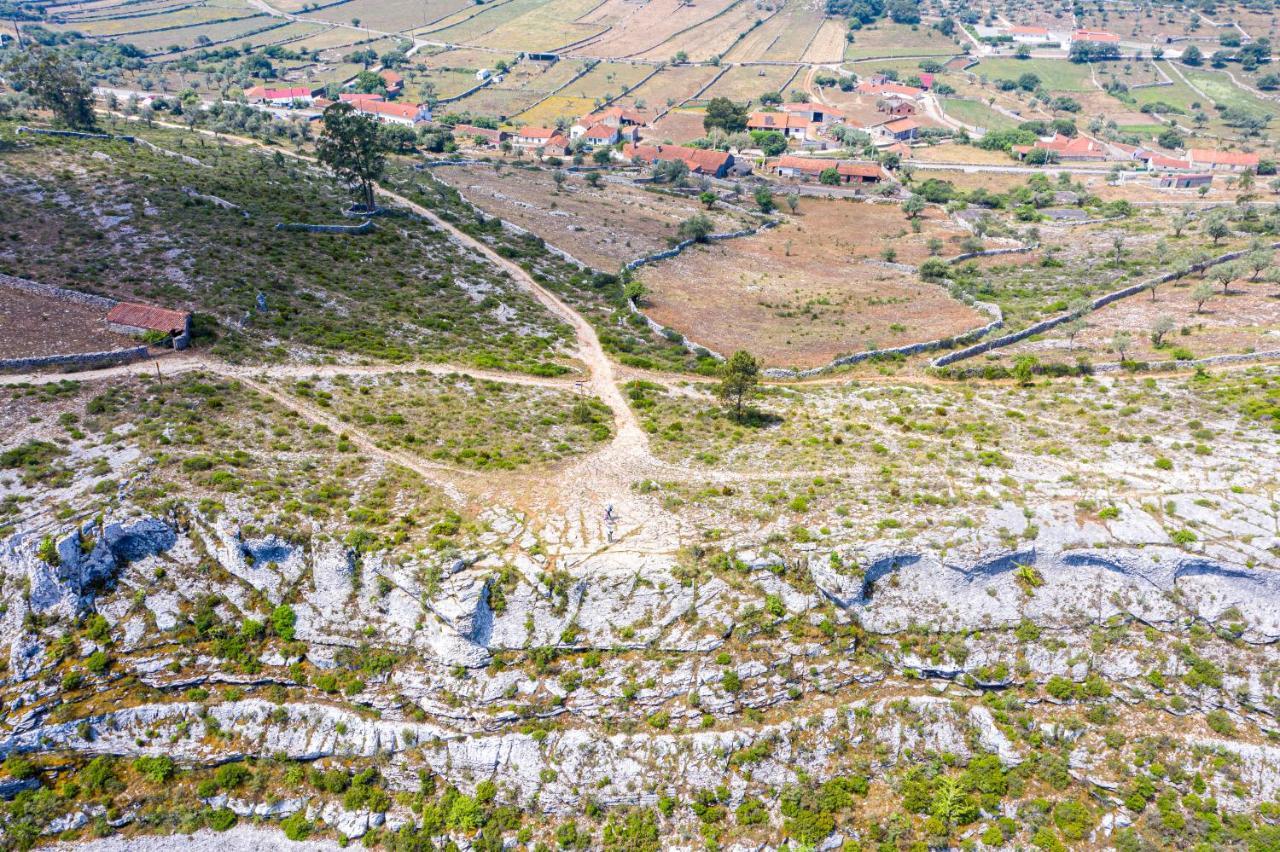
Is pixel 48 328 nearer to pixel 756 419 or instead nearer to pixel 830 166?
pixel 756 419

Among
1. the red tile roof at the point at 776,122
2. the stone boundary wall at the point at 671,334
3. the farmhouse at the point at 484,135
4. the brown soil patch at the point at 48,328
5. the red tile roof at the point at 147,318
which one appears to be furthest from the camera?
the red tile roof at the point at 776,122

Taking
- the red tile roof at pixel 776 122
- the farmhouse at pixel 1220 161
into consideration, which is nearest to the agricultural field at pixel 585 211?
the red tile roof at pixel 776 122

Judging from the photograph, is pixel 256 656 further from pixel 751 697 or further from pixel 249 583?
pixel 751 697

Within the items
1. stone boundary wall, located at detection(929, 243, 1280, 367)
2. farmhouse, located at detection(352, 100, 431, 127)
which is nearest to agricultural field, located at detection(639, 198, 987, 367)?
stone boundary wall, located at detection(929, 243, 1280, 367)

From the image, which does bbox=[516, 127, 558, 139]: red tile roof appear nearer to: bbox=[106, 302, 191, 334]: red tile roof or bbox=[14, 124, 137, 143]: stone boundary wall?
bbox=[14, 124, 137, 143]: stone boundary wall

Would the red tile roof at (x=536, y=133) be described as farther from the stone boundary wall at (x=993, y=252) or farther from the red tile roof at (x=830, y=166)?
the stone boundary wall at (x=993, y=252)

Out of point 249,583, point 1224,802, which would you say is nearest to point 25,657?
point 249,583
